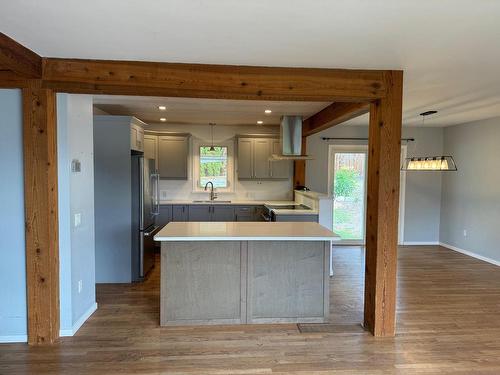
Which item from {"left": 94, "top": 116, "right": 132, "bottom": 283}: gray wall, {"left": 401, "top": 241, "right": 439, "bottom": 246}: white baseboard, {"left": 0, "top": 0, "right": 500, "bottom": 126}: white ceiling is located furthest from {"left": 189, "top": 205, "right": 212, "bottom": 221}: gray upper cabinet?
{"left": 401, "top": 241, "right": 439, "bottom": 246}: white baseboard

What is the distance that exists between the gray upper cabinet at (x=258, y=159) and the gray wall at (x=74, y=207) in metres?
3.35

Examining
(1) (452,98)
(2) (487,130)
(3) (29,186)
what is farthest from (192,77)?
(2) (487,130)

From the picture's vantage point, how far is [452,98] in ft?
13.5

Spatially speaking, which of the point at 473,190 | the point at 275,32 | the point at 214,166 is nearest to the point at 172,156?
the point at 214,166

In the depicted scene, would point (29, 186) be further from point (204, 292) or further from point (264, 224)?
point (264, 224)

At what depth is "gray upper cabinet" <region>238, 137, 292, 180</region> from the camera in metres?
→ 6.43

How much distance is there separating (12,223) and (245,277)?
84.6 inches

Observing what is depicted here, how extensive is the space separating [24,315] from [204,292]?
158cm

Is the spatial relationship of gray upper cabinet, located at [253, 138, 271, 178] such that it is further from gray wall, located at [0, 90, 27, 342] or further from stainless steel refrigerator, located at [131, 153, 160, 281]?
gray wall, located at [0, 90, 27, 342]

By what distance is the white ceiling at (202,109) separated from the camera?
172 inches

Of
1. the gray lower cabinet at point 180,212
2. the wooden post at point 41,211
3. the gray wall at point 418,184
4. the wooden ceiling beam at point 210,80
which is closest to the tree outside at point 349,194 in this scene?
the gray wall at point 418,184

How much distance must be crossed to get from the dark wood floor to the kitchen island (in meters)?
0.15

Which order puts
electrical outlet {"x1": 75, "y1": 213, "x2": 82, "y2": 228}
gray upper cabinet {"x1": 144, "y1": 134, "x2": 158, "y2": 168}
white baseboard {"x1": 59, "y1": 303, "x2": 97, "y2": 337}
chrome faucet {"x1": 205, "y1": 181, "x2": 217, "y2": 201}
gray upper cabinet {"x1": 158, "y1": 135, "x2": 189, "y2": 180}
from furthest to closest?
chrome faucet {"x1": 205, "y1": 181, "x2": 217, "y2": 201}, gray upper cabinet {"x1": 158, "y1": 135, "x2": 189, "y2": 180}, gray upper cabinet {"x1": 144, "y1": 134, "x2": 158, "y2": 168}, electrical outlet {"x1": 75, "y1": 213, "x2": 82, "y2": 228}, white baseboard {"x1": 59, "y1": 303, "x2": 97, "y2": 337}

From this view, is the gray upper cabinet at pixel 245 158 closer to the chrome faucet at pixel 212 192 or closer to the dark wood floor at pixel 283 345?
the chrome faucet at pixel 212 192
